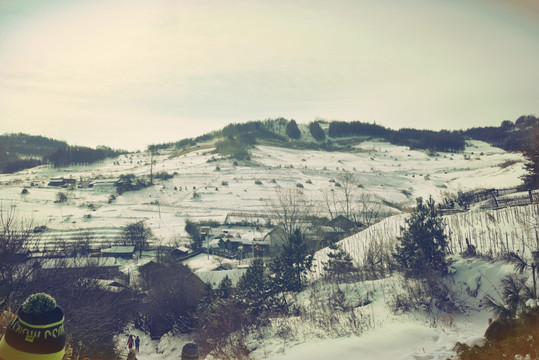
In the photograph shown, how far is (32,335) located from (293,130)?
421 ft

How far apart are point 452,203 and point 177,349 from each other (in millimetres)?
23017

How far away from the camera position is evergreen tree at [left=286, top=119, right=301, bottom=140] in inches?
5042

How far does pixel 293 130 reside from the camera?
130 metres

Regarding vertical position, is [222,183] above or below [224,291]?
above

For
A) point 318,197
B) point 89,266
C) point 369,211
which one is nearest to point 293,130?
point 318,197

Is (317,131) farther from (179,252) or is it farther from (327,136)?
(179,252)

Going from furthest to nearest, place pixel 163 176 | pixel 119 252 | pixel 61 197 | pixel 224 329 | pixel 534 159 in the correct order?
pixel 163 176, pixel 61 197, pixel 119 252, pixel 534 159, pixel 224 329

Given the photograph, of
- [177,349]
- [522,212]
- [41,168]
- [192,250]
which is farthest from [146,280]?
[41,168]

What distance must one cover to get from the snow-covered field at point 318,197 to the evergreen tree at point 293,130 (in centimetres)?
2057

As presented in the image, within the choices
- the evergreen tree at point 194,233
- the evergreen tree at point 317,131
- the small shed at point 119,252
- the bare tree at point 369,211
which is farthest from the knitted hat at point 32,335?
the evergreen tree at point 317,131

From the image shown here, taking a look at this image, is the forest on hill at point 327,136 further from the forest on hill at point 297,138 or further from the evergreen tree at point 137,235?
the evergreen tree at point 137,235

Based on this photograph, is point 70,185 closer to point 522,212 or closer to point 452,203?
point 452,203

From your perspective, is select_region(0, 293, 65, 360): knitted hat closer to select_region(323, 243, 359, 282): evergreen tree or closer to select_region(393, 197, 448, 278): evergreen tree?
select_region(393, 197, 448, 278): evergreen tree

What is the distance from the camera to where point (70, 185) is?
78188mm
